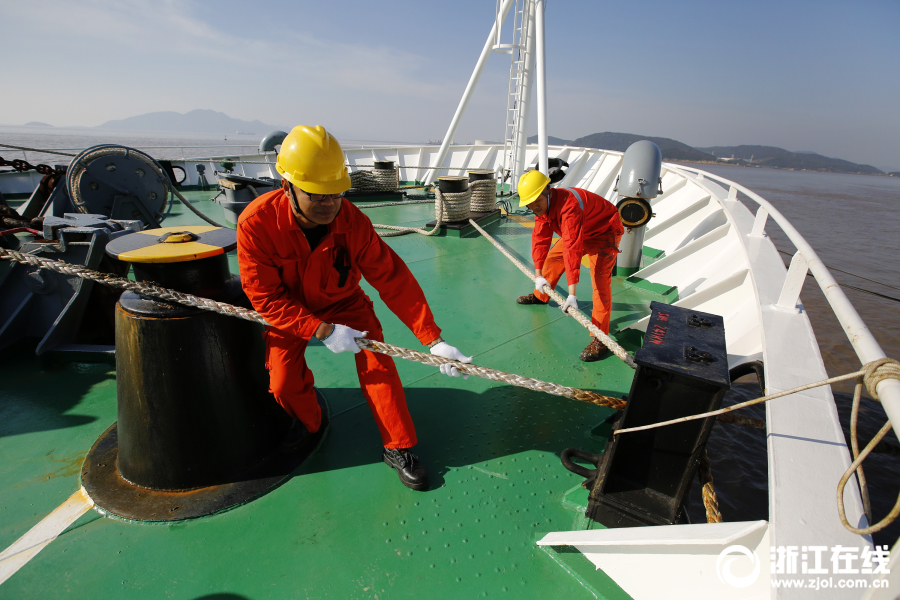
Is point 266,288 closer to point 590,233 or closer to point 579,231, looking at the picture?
point 579,231

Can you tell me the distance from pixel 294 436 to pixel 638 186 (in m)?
4.36

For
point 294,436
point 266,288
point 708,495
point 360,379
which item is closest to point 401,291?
point 360,379

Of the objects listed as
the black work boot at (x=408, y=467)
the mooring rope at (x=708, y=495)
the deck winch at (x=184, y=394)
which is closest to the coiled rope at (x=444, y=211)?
the deck winch at (x=184, y=394)

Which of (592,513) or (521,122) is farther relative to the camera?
(521,122)

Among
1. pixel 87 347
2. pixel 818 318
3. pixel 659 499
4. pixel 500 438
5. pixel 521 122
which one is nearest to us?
pixel 659 499

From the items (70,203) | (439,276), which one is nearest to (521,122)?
(439,276)

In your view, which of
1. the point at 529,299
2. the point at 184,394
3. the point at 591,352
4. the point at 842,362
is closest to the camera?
the point at 184,394

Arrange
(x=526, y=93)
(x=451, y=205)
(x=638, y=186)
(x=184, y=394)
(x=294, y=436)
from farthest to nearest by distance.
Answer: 1. (x=526, y=93)
2. (x=451, y=205)
3. (x=638, y=186)
4. (x=294, y=436)
5. (x=184, y=394)

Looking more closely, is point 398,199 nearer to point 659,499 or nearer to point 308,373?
point 308,373

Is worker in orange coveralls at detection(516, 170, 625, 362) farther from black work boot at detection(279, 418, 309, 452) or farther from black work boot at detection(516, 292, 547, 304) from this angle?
black work boot at detection(279, 418, 309, 452)

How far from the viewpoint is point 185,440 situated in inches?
77.9

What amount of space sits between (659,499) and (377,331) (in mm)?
1492

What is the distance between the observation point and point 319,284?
2070 millimetres

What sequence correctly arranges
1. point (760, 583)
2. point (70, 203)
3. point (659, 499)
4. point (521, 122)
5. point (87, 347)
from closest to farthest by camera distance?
point (760, 583) < point (659, 499) < point (87, 347) < point (70, 203) < point (521, 122)
